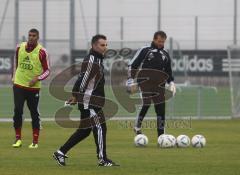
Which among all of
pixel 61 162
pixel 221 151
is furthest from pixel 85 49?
pixel 61 162

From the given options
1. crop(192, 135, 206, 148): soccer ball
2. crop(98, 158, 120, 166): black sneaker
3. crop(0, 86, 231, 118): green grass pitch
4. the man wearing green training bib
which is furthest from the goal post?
crop(98, 158, 120, 166): black sneaker

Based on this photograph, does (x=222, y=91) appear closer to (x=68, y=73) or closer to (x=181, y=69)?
(x=181, y=69)

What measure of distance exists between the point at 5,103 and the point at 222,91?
10.8m

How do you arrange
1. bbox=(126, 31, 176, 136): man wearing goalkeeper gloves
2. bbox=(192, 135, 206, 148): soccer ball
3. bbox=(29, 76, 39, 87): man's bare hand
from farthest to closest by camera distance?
bbox=(126, 31, 176, 136): man wearing goalkeeper gloves → bbox=(192, 135, 206, 148): soccer ball → bbox=(29, 76, 39, 87): man's bare hand

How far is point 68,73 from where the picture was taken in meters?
30.2

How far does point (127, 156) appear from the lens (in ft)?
48.8

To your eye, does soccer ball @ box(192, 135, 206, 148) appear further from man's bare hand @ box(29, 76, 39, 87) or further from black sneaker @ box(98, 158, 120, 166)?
black sneaker @ box(98, 158, 120, 166)

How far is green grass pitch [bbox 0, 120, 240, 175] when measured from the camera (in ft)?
41.5

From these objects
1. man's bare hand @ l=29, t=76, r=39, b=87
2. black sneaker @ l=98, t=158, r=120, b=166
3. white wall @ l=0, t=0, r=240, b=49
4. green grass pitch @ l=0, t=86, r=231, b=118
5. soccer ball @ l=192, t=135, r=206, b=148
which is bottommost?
green grass pitch @ l=0, t=86, r=231, b=118

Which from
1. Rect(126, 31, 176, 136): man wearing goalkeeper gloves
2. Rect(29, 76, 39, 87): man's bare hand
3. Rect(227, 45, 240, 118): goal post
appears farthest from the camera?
Rect(227, 45, 240, 118): goal post

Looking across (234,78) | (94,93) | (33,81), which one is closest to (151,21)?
(234,78)

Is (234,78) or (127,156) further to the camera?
(234,78)

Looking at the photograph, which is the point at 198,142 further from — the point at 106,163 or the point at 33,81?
the point at 106,163

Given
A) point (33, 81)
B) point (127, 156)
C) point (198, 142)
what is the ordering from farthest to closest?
point (198, 142) < point (33, 81) < point (127, 156)
